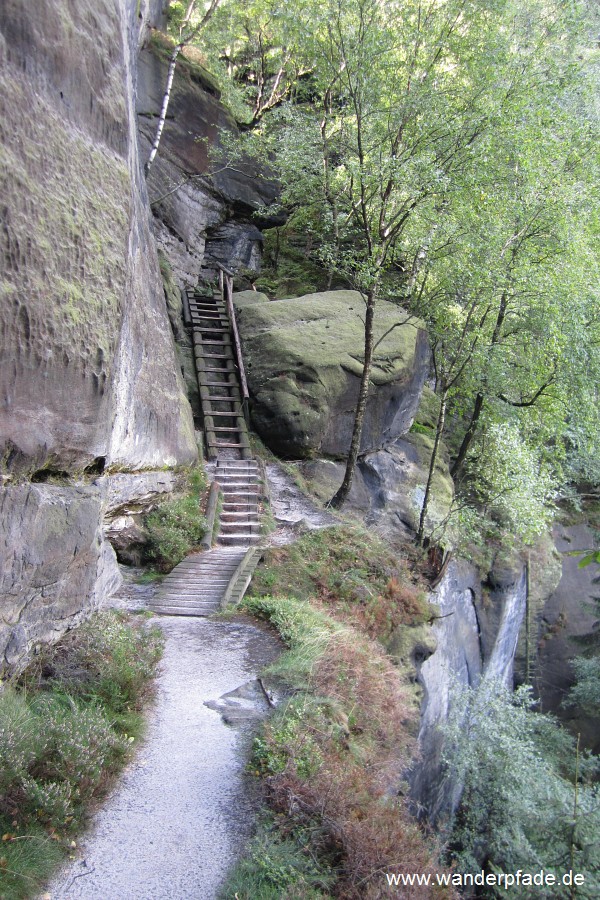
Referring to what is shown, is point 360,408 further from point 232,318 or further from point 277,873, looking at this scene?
point 277,873

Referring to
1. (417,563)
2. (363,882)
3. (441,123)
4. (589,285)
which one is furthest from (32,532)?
(589,285)

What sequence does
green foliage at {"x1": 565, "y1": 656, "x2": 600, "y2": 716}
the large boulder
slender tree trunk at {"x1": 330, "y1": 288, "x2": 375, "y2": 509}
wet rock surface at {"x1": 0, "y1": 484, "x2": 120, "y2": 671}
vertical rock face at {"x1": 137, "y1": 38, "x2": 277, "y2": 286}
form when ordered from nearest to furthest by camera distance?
wet rock surface at {"x1": 0, "y1": 484, "x2": 120, "y2": 671} < slender tree trunk at {"x1": 330, "y1": 288, "x2": 375, "y2": 509} < the large boulder < vertical rock face at {"x1": 137, "y1": 38, "x2": 277, "y2": 286} < green foliage at {"x1": 565, "y1": 656, "x2": 600, "y2": 716}

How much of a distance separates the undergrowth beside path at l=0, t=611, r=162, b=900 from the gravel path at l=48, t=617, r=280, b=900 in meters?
0.17

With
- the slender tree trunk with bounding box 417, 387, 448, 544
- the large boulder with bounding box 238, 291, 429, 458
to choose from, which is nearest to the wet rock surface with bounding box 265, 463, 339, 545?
the large boulder with bounding box 238, 291, 429, 458

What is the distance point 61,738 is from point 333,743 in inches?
90.9

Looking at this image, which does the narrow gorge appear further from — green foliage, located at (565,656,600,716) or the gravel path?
green foliage, located at (565,656,600,716)

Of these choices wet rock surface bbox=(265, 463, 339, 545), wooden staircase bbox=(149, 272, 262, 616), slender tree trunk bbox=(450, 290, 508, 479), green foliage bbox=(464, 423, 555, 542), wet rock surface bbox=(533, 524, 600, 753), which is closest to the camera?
wooden staircase bbox=(149, 272, 262, 616)

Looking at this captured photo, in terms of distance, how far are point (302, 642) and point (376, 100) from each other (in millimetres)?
10240

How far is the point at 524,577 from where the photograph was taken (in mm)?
18406

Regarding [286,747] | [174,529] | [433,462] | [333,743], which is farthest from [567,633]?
[286,747]

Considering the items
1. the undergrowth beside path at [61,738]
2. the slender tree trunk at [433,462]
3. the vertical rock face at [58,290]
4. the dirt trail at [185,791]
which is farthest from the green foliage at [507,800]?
the vertical rock face at [58,290]

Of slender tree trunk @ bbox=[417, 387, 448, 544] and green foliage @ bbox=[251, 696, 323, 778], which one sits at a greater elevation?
slender tree trunk @ bbox=[417, 387, 448, 544]

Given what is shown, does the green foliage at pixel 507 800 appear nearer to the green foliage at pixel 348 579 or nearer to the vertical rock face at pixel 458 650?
the vertical rock face at pixel 458 650

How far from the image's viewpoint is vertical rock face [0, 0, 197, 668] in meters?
4.53
